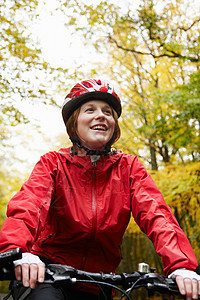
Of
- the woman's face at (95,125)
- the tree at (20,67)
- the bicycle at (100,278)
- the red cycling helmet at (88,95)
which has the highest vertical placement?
the tree at (20,67)

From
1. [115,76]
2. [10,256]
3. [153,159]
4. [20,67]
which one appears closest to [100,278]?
[10,256]

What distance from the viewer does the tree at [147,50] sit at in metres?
8.30

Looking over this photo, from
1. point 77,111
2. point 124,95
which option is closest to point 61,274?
point 77,111

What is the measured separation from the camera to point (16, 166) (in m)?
9.38

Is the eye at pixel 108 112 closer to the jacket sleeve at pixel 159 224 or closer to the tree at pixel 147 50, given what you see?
the jacket sleeve at pixel 159 224

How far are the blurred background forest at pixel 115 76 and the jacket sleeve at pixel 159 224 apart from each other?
4.36 m

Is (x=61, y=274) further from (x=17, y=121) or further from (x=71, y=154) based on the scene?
(x=17, y=121)

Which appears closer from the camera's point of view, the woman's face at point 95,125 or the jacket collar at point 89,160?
the jacket collar at point 89,160

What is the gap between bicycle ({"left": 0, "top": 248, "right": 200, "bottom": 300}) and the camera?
4.34ft

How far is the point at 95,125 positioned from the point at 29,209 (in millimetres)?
980

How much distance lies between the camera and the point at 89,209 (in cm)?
211

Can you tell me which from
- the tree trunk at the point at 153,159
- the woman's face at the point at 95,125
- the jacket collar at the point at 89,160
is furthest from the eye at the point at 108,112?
the tree trunk at the point at 153,159

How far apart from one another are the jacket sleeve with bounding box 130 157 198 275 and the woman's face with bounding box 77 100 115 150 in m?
0.35

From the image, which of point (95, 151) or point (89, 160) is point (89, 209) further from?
point (95, 151)
